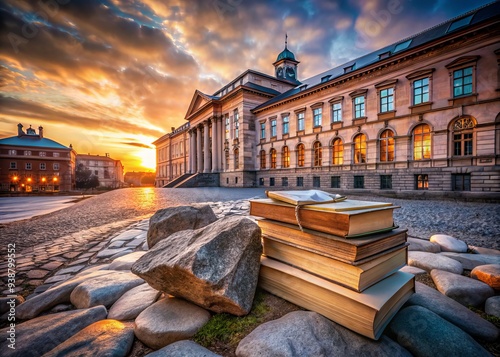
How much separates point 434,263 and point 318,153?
1865cm

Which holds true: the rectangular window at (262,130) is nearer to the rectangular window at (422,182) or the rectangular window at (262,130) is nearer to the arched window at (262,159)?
the arched window at (262,159)

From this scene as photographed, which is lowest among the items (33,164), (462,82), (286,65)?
(33,164)

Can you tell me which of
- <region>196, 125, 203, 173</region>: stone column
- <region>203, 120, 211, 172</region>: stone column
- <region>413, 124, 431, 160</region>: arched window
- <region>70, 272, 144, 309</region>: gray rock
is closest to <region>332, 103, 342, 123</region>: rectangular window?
<region>413, 124, 431, 160</region>: arched window

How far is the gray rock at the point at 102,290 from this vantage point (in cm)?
163

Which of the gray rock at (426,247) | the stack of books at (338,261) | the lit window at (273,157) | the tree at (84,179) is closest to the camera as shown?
the stack of books at (338,261)

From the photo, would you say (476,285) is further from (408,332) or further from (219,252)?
(219,252)

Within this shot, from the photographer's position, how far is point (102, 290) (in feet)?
5.59

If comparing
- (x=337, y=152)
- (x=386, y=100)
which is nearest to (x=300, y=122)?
(x=337, y=152)

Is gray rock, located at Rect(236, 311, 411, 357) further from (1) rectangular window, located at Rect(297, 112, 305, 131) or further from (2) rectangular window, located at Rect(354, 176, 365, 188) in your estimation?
(1) rectangular window, located at Rect(297, 112, 305, 131)

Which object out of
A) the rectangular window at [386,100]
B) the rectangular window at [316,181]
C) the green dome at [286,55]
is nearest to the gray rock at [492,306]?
the rectangular window at [386,100]

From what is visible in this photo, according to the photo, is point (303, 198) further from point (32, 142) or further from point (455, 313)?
point (32, 142)

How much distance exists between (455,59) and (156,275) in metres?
18.7

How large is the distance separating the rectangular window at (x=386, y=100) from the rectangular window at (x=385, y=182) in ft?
16.1

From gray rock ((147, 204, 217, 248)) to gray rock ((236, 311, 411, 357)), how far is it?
1934 millimetres
